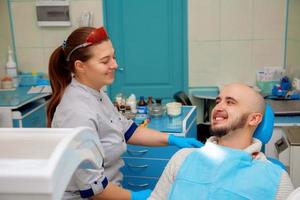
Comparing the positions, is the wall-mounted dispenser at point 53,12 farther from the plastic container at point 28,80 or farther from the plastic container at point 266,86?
the plastic container at point 266,86

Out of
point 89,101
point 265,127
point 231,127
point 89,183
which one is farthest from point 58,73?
point 265,127

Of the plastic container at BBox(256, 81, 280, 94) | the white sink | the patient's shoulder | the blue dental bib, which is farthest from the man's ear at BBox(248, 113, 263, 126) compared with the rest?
the plastic container at BBox(256, 81, 280, 94)

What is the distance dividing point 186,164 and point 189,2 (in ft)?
7.45

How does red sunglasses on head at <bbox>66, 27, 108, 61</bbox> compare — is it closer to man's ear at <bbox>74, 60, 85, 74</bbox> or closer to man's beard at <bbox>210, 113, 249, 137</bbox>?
man's ear at <bbox>74, 60, 85, 74</bbox>

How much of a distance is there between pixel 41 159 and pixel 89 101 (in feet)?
3.55

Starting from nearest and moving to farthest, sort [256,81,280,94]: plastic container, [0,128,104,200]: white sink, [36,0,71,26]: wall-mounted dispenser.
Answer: [0,128,104,200]: white sink → [256,81,280,94]: plastic container → [36,0,71,26]: wall-mounted dispenser

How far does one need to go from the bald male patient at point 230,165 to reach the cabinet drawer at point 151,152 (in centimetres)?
65

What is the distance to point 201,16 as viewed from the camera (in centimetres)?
338

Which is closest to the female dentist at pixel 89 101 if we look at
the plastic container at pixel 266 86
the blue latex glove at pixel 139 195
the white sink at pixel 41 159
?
the blue latex glove at pixel 139 195

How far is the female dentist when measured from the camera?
4.69 feet

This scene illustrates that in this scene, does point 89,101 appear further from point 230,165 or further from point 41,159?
point 41,159

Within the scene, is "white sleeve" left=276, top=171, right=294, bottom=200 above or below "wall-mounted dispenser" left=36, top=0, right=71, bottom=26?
below

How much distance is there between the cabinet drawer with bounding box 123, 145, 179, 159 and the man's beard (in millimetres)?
698

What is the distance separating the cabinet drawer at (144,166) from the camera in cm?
225
